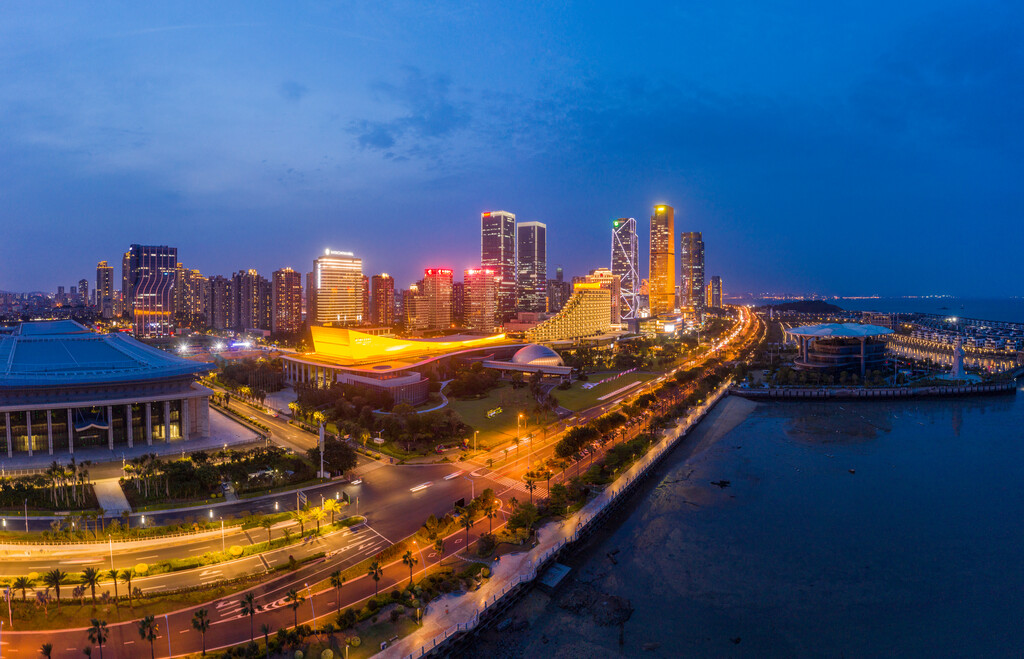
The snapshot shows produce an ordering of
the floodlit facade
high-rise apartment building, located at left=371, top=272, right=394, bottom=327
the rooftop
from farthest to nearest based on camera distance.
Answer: high-rise apartment building, located at left=371, top=272, right=394, bottom=327
the floodlit facade
the rooftop

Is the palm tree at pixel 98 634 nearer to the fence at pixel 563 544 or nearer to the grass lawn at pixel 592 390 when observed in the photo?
the fence at pixel 563 544

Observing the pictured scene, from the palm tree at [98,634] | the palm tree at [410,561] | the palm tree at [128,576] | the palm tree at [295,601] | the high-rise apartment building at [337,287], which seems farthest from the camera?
the high-rise apartment building at [337,287]

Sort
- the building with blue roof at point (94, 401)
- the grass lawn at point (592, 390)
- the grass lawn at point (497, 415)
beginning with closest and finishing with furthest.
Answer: the building with blue roof at point (94, 401), the grass lawn at point (497, 415), the grass lawn at point (592, 390)

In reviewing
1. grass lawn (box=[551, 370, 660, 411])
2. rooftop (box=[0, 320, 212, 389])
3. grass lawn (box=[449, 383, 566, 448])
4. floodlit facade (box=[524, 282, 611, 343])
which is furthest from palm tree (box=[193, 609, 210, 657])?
floodlit facade (box=[524, 282, 611, 343])

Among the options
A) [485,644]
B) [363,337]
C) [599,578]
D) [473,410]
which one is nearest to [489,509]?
[599,578]

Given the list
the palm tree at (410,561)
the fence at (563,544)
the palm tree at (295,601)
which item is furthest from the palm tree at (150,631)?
the palm tree at (410,561)

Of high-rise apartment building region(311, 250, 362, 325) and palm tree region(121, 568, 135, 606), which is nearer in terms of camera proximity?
palm tree region(121, 568, 135, 606)

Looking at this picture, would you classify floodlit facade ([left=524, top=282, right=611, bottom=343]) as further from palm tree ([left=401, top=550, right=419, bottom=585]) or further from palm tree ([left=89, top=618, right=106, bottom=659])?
palm tree ([left=89, top=618, right=106, bottom=659])
